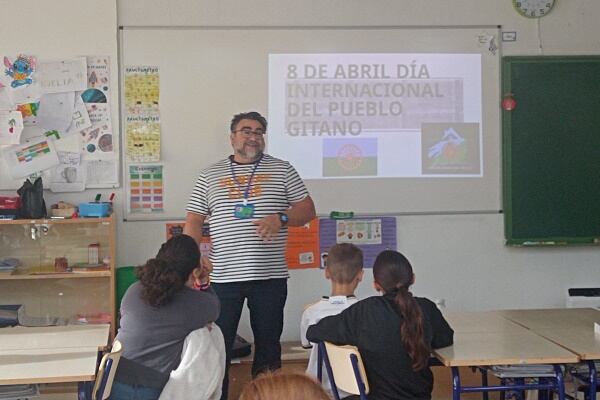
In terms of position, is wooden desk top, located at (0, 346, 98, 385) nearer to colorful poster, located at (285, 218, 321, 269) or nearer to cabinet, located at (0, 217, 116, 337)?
cabinet, located at (0, 217, 116, 337)

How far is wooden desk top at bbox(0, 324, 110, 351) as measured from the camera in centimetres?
347

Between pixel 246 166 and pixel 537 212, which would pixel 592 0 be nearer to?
pixel 537 212

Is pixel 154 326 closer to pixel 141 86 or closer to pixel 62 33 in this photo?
pixel 141 86

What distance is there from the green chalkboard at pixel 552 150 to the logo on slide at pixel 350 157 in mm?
912

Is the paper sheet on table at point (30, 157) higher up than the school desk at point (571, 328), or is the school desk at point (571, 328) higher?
the paper sheet on table at point (30, 157)

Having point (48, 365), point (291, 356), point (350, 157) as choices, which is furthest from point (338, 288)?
point (350, 157)

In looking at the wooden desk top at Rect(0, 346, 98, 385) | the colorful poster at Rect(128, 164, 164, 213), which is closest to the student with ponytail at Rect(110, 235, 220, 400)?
the wooden desk top at Rect(0, 346, 98, 385)

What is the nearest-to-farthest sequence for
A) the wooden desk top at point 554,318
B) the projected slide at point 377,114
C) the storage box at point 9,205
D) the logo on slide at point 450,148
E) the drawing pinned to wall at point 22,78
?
the wooden desk top at point 554,318
the storage box at point 9,205
the drawing pinned to wall at point 22,78
the projected slide at point 377,114
the logo on slide at point 450,148

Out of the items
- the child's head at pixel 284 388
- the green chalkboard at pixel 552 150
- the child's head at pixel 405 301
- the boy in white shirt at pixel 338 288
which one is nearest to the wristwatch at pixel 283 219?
the boy in white shirt at pixel 338 288

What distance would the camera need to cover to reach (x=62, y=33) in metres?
5.45

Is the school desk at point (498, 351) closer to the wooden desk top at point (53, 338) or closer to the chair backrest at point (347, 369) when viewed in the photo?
the chair backrest at point (347, 369)

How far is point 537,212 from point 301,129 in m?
1.70

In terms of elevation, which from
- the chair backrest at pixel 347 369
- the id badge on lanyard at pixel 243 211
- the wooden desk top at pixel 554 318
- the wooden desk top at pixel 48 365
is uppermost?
the id badge on lanyard at pixel 243 211

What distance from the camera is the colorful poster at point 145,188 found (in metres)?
5.52
